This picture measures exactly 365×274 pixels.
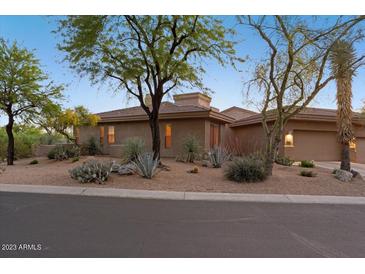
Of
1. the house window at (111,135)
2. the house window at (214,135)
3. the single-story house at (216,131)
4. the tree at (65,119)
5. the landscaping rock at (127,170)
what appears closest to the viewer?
the landscaping rock at (127,170)

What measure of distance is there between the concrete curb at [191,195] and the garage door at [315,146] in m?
10.6

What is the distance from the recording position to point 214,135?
59.6ft

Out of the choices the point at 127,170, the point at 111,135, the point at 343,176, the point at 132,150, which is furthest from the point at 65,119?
the point at 343,176

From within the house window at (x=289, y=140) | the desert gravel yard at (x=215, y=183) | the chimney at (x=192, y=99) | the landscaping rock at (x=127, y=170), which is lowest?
the desert gravel yard at (x=215, y=183)

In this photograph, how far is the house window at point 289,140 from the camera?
16.9 m

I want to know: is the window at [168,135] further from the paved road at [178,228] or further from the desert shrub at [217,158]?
the paved road at [178,228]

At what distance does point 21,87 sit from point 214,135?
13.1m

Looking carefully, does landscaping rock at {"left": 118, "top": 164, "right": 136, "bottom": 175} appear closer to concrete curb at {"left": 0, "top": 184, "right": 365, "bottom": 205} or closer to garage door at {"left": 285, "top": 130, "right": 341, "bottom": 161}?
concrete curb at {"left": 0, "top": 184, "right": 365, "bottom": 205}

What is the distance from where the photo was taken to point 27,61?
1331cm

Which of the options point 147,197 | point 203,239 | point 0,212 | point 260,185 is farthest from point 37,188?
point 260,185

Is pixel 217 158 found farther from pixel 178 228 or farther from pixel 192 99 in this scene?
pixel 192 99

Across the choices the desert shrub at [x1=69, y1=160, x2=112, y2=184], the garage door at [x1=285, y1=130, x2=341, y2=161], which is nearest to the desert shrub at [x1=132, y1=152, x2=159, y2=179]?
the desert shrub at [x1=69, y1=160, x2=112, y2=184]

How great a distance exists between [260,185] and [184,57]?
21.7ft

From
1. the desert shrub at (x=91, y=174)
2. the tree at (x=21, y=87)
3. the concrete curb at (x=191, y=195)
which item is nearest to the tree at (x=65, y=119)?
the tree at (x=21, y=87)
